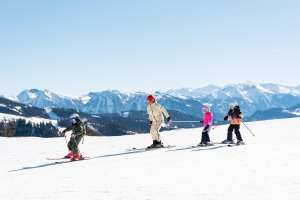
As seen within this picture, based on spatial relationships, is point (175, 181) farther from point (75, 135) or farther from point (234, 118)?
point (234, 118)

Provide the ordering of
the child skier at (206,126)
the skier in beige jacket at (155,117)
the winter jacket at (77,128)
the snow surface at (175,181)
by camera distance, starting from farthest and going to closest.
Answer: the skier in beige jacket at (155,117), the child skier at (206,126), the winter jacket at (77,128), the snow surface at (175,181)

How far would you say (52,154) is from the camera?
48.7 feet

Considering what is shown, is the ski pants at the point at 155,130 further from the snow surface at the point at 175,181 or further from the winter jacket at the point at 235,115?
the snow surface at the point at 175,181

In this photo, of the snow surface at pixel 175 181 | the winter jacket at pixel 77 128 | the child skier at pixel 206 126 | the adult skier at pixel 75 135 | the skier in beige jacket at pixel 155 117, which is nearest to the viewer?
the snow surface at pixel 175 181

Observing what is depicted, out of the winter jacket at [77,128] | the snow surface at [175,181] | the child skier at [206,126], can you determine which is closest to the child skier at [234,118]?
the child skier at [206,126]

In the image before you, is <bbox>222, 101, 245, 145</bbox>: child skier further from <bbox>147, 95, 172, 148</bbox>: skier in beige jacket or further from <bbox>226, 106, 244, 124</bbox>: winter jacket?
<bbox>147, 95, 172, 148</bbox>: skier in beige jacket

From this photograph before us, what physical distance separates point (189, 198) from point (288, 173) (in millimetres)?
2202

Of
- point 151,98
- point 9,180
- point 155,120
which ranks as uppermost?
point 151,98

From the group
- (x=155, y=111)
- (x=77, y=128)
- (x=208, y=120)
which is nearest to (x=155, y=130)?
(x=155, y=111)

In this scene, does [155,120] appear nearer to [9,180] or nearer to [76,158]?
[76,158]

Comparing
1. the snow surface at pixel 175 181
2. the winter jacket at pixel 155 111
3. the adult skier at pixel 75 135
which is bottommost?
the snow surface at pixel 175 181

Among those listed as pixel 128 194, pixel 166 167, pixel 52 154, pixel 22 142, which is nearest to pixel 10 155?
pixel 52 154

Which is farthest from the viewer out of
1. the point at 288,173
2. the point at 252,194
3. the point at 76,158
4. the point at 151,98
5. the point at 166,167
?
the point at 151,98

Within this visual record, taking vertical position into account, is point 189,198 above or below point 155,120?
below
